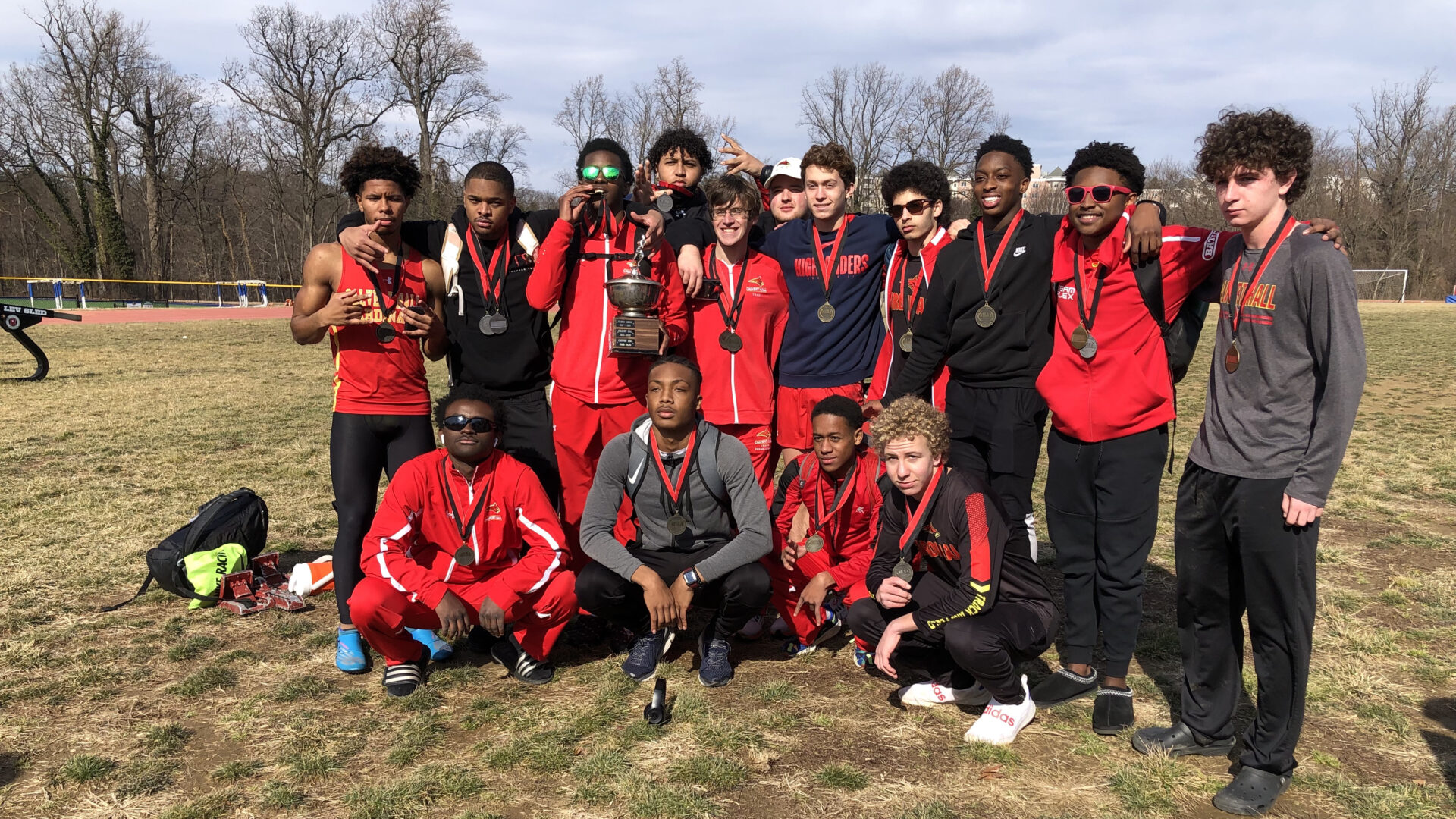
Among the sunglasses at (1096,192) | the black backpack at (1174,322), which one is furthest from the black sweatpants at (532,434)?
the black backpack at (1174,322)

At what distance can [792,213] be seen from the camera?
5.11 metres

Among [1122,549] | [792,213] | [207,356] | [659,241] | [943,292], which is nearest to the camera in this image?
[1122,549]

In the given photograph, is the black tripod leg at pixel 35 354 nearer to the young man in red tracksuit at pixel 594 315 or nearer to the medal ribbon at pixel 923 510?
the young man in red tracksuit at pixel 594 315

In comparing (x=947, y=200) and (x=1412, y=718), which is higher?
(x=947, y=200)

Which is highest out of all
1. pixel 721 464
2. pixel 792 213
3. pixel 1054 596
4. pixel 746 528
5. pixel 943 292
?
pixel 792 213

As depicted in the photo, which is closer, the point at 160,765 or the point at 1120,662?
the point at 160,765

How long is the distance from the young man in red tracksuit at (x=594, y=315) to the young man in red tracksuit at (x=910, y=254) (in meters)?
1.07

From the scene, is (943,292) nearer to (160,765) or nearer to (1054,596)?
(1054,596)

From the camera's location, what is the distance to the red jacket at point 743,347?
469 cm

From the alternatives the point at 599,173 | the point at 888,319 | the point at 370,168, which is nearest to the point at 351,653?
the point at 370,168

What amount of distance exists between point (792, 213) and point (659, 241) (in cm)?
94

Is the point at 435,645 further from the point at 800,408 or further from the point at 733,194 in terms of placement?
the point at 733,194

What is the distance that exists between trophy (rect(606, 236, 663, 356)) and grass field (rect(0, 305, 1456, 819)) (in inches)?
62.3

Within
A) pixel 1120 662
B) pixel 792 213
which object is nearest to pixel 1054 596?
pixel 1120 662
